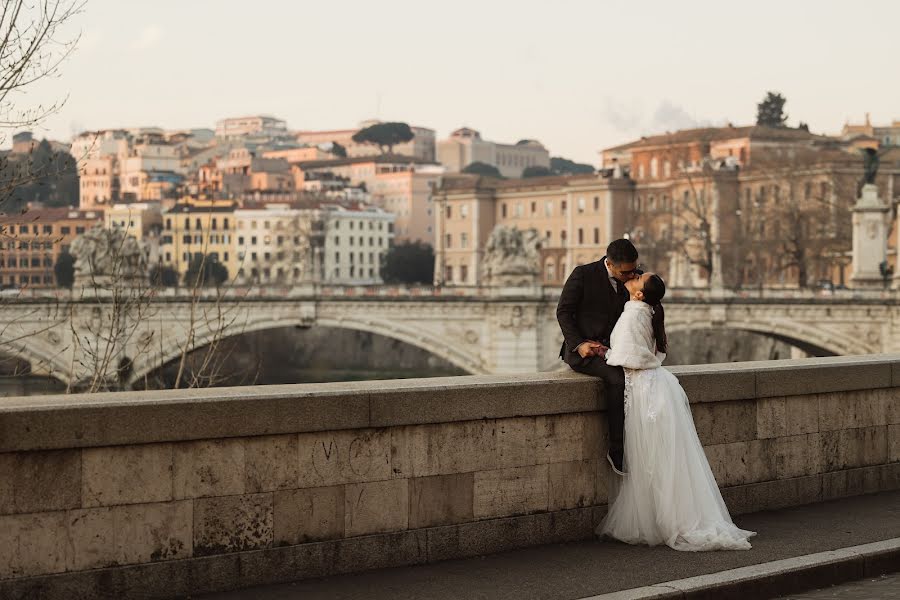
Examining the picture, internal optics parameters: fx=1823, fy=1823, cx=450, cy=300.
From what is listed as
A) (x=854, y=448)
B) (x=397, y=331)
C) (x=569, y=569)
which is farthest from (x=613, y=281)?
(x=397, y=331)

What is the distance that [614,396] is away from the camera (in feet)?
28.2

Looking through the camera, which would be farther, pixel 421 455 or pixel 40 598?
pixel 421 455

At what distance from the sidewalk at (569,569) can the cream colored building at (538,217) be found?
Answer: 10372 cm

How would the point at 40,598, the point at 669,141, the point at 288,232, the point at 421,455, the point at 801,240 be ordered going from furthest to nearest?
the point at 288,232
the point at 669,141
the point at 801,240
the point at 421,455
the point at 40,598

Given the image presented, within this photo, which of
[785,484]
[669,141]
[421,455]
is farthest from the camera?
→ [669,141]

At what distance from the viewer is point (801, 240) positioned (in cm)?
7500

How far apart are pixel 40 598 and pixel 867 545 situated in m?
3.84

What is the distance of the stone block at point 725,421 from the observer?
367 inches

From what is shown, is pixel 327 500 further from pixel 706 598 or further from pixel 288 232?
pixel 288 232

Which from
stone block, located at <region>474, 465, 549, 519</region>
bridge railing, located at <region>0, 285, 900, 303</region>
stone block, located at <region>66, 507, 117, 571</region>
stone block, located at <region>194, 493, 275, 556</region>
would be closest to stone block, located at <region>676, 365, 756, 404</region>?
stone block, located at <region>474, 465, 549, 519</region>

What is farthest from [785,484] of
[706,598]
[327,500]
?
[327,500]

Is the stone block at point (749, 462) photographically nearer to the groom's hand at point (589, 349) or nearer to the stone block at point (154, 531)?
the groom's hand at point (589, 349)

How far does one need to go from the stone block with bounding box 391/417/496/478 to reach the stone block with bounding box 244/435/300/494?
529 millimetres

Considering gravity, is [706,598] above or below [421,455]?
below
